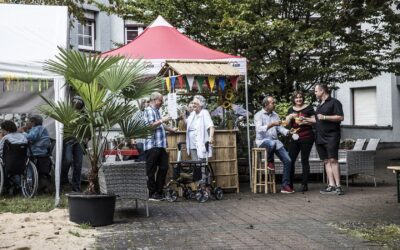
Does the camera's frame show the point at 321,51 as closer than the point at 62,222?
No

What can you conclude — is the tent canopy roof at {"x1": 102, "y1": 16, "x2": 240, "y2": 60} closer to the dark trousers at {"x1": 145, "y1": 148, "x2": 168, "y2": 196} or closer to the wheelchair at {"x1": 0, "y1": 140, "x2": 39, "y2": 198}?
the wheelchair at {"x1": 0, "y1": 140, "x2": 39, "y2": 198}

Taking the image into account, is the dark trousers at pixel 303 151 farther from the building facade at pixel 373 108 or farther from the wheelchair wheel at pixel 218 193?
the building facade at pixel 373 108

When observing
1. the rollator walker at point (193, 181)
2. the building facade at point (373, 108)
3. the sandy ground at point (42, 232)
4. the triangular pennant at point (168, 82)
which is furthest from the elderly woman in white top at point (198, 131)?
the building facade at point (373, 108)

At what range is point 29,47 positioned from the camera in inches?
445

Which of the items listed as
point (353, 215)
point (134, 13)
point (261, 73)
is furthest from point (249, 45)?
point (353, 215)

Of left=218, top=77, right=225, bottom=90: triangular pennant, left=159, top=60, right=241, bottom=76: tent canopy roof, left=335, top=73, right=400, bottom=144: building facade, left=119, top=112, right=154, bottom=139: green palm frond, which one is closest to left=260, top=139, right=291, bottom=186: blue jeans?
left=218, top=77, right=225, bottom=90: triangular pennant

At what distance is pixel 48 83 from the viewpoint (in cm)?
1107

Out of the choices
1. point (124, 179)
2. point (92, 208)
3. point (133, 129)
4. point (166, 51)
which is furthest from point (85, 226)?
point (166, 51)

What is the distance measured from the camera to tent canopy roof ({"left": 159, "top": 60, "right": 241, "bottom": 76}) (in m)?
12.5

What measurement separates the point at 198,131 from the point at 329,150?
2.48 m

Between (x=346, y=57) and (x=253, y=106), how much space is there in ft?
10.0

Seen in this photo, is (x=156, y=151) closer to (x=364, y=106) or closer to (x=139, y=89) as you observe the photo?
(x=139, y=89)

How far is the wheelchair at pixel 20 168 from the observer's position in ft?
39.3

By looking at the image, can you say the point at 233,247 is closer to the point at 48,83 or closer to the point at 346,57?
the point at 48,83
